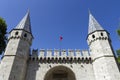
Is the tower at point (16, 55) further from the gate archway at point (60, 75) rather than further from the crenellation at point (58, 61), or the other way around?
the gate archway at point (60, 75)

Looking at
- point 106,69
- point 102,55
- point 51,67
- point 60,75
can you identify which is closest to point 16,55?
point 51,67

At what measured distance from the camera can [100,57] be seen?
1387 cm

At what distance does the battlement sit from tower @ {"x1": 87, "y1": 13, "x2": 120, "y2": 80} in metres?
1.08

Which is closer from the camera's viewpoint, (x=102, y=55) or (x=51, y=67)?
(x=102, y=55)

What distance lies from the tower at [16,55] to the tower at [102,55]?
27.4 feet

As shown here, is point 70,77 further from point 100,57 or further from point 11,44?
point 11,44

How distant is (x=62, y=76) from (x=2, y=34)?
388 inches

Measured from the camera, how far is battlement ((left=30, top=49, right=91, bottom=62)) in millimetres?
14898

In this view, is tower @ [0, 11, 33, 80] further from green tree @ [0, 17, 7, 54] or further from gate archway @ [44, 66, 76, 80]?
gate archway @ [44, 66, 76, 80]

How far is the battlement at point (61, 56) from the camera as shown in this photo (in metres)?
14.9

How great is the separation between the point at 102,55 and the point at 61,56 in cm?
496

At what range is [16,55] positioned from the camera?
531 inches

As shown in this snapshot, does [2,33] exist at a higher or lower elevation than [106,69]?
higher

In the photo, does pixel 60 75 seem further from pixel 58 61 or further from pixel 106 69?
pixel 106 69
